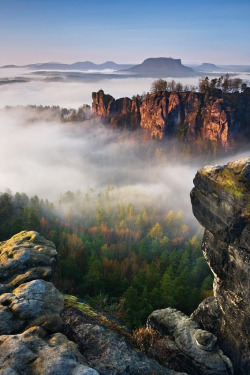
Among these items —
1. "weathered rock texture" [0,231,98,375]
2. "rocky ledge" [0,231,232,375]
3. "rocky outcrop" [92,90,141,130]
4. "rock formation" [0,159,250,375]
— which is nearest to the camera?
"weathered rock texture" [0,231,98,375]

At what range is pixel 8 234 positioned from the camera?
182ft

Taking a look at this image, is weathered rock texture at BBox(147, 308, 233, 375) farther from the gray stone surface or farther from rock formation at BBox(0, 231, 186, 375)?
the gray stone surface

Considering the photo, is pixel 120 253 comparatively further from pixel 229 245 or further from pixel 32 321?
pixel 32 321

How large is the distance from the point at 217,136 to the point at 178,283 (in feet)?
421

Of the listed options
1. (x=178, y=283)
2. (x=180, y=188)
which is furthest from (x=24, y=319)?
(x=180, y=188)

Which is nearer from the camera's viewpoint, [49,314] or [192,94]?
[49,314]

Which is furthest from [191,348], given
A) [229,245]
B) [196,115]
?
[196,115]

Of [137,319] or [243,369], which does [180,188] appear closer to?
[137,319]

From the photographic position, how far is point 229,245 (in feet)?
60.8

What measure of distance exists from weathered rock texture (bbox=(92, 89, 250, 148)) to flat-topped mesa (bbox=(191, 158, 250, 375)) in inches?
5475

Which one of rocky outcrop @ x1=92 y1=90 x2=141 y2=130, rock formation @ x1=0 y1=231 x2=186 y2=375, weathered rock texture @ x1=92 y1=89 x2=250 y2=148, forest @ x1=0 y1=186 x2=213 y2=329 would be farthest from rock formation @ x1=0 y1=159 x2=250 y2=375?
rocky outcrop @ x1=92 y1=90 x2=141 y2=130

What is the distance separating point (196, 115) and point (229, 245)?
151 metres

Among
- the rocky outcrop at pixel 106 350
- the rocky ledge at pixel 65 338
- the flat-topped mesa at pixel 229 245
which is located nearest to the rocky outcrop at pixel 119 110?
the flat-topped mesa at pixel 229 245

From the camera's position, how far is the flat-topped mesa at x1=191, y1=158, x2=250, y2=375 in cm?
1700
